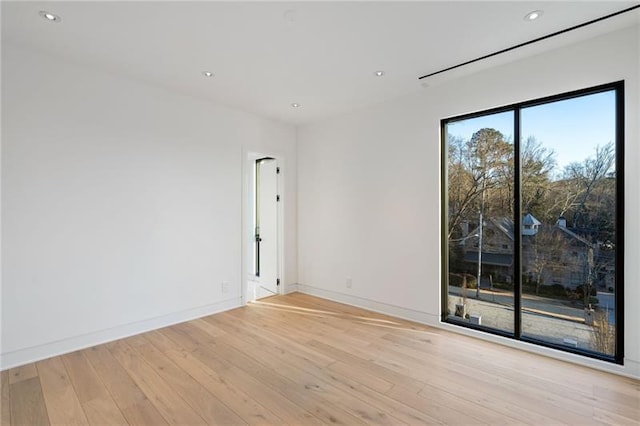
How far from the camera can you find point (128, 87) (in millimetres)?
3242

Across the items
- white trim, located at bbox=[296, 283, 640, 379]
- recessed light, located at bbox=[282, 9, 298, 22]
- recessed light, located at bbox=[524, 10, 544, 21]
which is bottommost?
white trim, located at bbox=[296, 283, 640, 379]

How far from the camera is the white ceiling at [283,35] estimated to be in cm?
214

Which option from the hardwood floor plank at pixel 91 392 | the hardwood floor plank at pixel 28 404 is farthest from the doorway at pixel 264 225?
the hardwood floor plank at pixel 28 404

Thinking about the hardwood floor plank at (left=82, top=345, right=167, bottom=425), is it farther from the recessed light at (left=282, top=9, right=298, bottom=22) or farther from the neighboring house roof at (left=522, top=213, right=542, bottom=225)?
the neighboring house roof at (left=522, top=213, right=542, bottom=225)

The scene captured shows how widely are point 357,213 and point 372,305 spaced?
1.30m

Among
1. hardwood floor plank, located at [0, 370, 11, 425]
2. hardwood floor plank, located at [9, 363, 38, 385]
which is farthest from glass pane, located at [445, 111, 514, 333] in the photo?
hardwood floor plank, located at [9, 363, 38, 385]

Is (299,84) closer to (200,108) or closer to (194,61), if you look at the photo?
(194,61)

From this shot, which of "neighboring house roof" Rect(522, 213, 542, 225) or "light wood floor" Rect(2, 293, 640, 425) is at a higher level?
"neighboring house roof" Rect(522, 213, 542, 225)

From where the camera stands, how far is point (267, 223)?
5207mm

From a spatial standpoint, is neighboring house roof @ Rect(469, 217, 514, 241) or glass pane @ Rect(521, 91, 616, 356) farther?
neighboring house roof @ Rect(469, 217, 514, 241)

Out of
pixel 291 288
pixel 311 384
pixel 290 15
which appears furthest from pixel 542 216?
pixel 291 288

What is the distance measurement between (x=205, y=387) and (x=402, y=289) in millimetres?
2461

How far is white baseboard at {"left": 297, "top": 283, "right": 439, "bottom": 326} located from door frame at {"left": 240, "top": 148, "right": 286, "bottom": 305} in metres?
0.54

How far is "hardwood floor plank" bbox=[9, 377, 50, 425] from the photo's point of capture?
6.37ft
